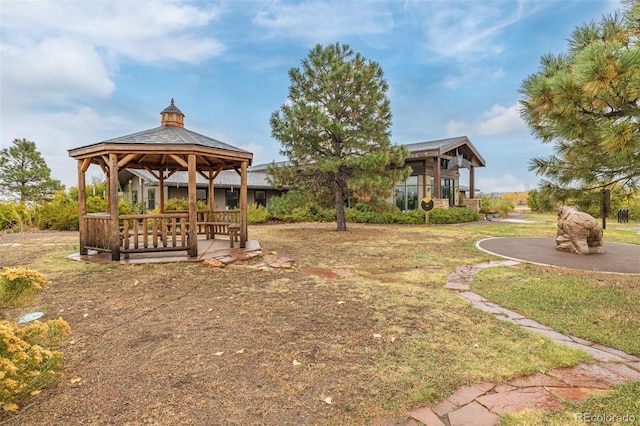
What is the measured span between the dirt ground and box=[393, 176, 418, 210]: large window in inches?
596

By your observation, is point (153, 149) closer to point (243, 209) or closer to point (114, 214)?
point (114, 214)

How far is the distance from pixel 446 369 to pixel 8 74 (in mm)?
15212

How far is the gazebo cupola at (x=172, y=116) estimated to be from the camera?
9078mm

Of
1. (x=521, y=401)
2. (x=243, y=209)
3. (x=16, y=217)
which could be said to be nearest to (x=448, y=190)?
(x=243, y=209)

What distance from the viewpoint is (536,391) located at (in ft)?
7.30

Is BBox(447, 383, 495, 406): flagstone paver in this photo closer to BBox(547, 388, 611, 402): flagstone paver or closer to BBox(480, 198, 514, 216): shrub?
BBox(547, 388, 611, 402): flagstone paver

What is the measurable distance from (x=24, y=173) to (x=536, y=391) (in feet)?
114

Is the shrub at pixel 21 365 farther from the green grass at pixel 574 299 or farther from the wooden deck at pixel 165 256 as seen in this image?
the green grass at pixel 574 299

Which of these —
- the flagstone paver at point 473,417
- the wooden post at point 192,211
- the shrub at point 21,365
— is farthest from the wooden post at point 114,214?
the flagstone paver at point 473,417

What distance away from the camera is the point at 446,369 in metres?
2.51

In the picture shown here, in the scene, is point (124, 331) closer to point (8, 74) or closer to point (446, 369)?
point (446, 369)

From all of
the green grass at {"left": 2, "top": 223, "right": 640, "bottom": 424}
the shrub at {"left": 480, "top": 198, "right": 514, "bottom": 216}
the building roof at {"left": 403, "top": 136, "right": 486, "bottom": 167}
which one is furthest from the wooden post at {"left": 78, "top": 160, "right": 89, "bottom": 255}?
the shrub at {"left": 480, "top": 198, "right": 514, "bottom": 216}

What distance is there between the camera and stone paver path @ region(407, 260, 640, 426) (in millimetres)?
1965

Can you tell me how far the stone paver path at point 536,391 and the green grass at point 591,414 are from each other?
53 millimetres
